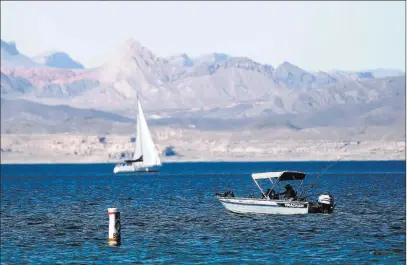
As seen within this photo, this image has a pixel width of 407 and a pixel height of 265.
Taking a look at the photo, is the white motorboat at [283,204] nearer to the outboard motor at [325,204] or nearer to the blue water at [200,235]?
the outboard motor at [325,204]

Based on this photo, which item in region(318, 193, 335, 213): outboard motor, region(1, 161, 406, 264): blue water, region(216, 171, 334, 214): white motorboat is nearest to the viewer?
region(1, 161, 406, 264): blue water

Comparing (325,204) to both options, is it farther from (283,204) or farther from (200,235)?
(200,235)

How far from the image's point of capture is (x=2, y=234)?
67125 millimetres

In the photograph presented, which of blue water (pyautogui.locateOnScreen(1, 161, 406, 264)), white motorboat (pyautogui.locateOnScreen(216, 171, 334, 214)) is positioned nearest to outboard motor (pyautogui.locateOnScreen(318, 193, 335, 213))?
white motorboat (pyautogui.locateOnScreen(216, 171, 334, 214))

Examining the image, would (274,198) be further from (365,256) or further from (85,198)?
(85,198)

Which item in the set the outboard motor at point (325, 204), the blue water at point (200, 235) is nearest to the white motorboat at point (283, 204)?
the outboard motor at point (325, 204)

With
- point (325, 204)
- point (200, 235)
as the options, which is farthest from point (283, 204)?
point (200, 235)

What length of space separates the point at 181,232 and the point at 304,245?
11.1 m

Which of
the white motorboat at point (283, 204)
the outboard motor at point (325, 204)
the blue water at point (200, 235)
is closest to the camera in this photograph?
the blue water at point (200, 235)

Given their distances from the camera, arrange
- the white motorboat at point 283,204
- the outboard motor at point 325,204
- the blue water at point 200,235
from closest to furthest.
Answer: the blue water at point 200,235 < the white motorboat at point 283,204 < the outboard motor at point 325,204

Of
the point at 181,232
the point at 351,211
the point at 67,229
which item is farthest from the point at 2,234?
the point at 351,211

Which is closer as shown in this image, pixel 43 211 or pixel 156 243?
pixel 156 243

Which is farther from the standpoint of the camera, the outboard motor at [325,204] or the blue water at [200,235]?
the outboard motor at [325,204]

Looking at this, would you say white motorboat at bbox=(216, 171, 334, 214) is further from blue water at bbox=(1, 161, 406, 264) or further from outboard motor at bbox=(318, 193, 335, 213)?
blue water at bbox=(1, 161, 406, 264)
